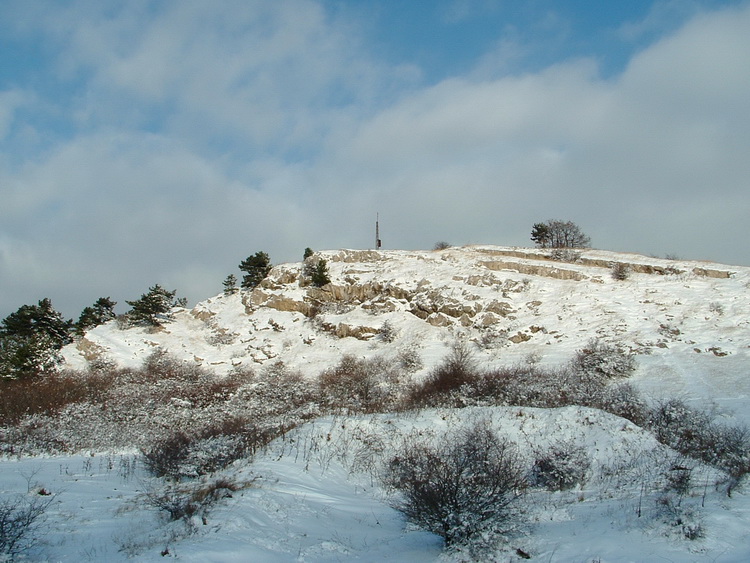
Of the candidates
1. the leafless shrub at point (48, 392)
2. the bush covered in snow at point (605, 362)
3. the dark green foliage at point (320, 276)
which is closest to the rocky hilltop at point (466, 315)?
the dark green foliage at point (320, 276)

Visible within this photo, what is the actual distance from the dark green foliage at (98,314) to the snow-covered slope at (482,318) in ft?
11.7

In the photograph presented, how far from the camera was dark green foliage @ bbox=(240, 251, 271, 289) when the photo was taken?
45.4m

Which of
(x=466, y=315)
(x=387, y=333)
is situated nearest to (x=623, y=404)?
(x=466, y=315)

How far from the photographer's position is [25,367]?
93.0ft

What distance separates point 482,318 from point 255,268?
2490 cm

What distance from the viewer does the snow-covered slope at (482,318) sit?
24562 millimetres

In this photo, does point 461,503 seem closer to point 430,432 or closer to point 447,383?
point 430,432

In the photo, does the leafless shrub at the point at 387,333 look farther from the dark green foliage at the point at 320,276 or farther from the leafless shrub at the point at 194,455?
the leafless shrub at the point at 194,455

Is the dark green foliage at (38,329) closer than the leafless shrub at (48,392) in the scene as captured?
No

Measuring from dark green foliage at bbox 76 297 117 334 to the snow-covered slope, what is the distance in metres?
3.58

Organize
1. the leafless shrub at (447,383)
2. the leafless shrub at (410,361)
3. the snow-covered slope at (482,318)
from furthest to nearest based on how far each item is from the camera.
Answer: the leafless shrub at (410,361) < the snow-covered slope at (482,318) < the leafless shrub at (447,383)

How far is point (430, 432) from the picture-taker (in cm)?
1316

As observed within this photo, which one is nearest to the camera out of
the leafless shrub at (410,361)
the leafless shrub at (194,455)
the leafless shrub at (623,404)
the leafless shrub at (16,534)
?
the leafless shrub at (16,534)

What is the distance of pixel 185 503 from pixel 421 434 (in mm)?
7163
